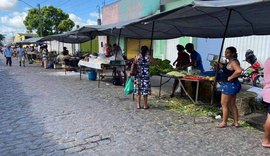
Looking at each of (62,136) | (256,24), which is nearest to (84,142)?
(62,136)

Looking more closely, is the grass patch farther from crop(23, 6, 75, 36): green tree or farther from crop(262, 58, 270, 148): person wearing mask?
crop(23, 6, 75, 36): green tree

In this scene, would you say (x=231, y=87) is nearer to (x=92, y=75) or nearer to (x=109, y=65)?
(x=109, y=65)

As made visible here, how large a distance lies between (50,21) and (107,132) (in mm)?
46558

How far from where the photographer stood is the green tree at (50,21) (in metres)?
47.5

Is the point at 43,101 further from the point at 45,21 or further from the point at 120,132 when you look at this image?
the point at 45,21

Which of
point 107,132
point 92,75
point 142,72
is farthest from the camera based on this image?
point 92,75

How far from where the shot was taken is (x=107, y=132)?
18.5 ft

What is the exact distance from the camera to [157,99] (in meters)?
8.93

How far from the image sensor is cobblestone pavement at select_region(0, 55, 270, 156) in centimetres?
478

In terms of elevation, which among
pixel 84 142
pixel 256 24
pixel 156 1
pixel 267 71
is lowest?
pixel 84 142

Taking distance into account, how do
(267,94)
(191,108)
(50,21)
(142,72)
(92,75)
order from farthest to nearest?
1. (50,21)
2. (92,75)
3. (191,108)
4. (142,72)
5. (267,94)

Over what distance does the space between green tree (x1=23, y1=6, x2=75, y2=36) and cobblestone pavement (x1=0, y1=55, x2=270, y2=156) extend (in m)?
40.8

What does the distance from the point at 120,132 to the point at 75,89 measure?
5531 millimetres

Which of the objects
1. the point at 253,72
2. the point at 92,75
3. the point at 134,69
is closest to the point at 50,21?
the point at 92,75
